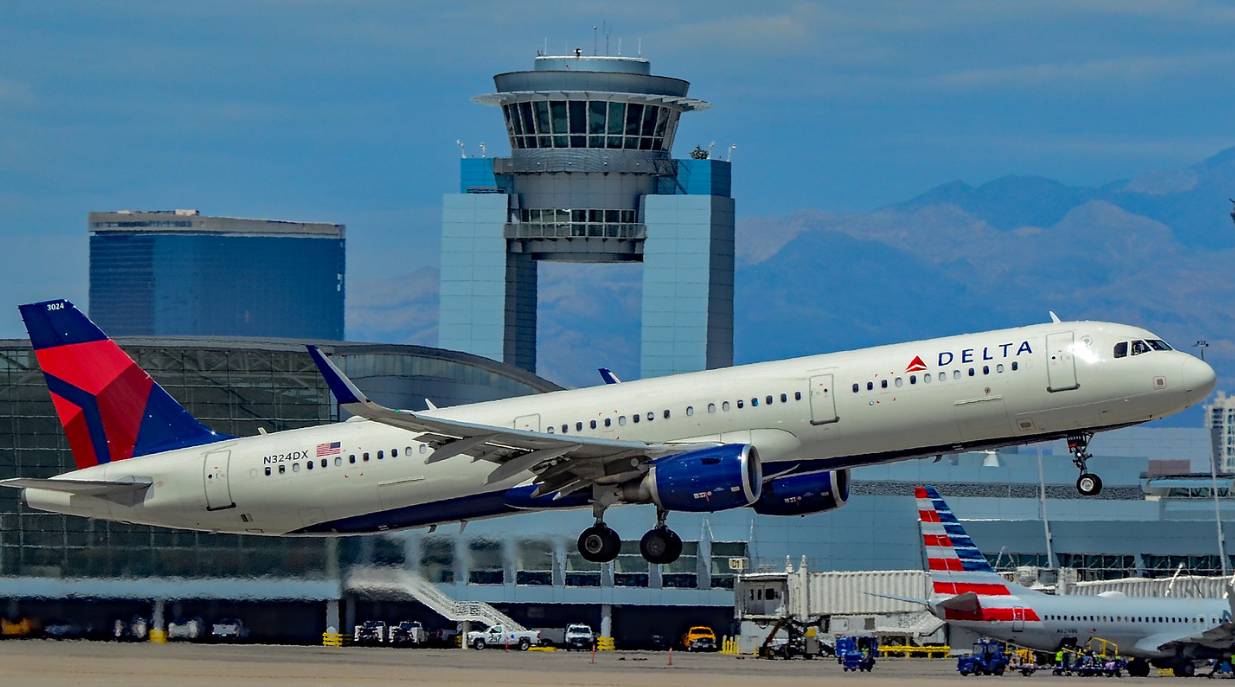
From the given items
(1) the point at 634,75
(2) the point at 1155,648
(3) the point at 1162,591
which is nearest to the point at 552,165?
(1) the point at 634,75

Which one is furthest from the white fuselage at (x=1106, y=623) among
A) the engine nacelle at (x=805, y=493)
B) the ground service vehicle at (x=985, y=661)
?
the engine nacelle at (x=805, y=493)

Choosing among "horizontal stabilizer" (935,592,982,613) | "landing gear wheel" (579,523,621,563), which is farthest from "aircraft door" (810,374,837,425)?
"horizontal stabilizer" (935,592,982,613)

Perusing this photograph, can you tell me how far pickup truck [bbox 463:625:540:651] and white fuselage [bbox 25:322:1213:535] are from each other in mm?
Result: 31846

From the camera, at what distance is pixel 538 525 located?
89500 millimetres

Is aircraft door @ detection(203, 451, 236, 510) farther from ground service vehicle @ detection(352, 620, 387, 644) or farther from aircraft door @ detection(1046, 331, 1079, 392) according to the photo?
ground service vehicle @ detection(352, 620, 387, 644)

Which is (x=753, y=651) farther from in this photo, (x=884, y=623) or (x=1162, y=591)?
(x=1162, y=591)

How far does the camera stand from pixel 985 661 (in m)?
79.4

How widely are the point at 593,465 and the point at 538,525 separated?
109 feet

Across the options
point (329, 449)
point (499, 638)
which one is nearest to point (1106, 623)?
point (499, 638)

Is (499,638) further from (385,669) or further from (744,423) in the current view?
(744,423)

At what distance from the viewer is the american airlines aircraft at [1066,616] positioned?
8250 cm

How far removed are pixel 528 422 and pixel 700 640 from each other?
48.5m

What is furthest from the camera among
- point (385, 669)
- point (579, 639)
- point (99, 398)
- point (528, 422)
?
point (579, 639)

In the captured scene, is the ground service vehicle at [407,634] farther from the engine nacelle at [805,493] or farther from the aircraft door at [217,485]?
the engine nacelle at [805,493]
